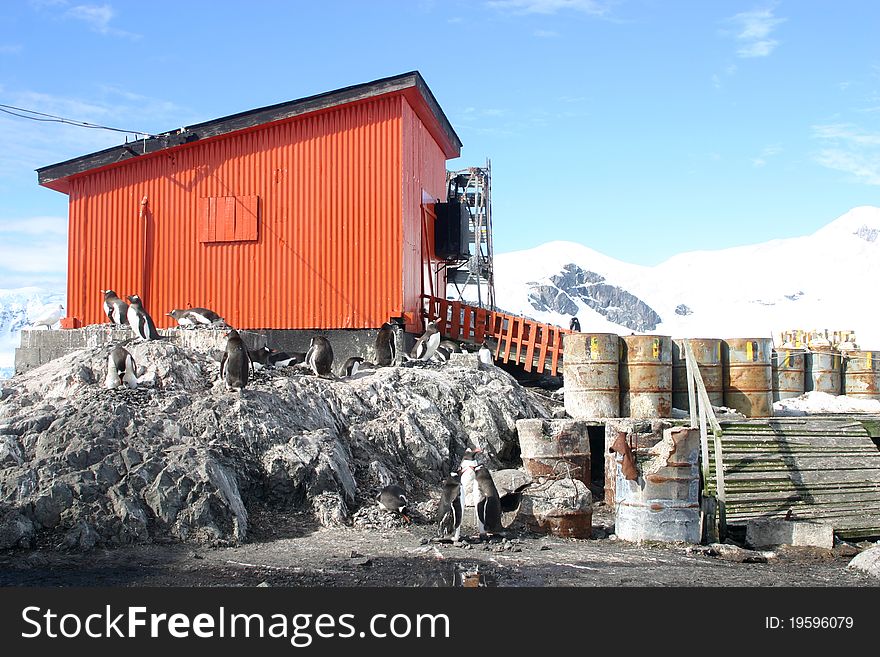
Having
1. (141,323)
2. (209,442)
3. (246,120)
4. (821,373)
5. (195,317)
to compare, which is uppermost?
(246,120)

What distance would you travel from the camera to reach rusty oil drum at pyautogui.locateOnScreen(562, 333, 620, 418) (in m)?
14.1

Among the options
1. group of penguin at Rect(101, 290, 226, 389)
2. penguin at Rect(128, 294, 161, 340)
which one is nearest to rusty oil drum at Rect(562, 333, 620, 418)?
group of penguin at Rect(101, 290, 226, 389)

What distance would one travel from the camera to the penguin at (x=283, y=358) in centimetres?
1587

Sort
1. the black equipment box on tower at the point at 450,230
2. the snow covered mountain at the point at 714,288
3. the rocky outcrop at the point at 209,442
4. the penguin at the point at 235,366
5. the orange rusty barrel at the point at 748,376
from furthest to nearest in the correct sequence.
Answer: the snow covered mountain at the point at 714,288 < the black equipment box on tower at the point at 450,230 < the orange rusty barrel at the point at 748,376 < the penguin at the point at 235,366 < the rocky outcrop at the point at 209,442

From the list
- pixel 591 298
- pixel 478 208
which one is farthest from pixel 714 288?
pixel 478 208

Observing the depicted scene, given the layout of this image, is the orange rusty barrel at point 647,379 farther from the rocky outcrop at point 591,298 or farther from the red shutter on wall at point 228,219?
the rocky outcrop at point 591,298

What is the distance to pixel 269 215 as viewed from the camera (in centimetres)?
1889

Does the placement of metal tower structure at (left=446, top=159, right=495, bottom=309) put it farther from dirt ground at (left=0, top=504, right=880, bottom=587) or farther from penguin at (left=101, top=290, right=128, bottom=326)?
dirt ground at (left=0, top=504, right=880, bottom=587)

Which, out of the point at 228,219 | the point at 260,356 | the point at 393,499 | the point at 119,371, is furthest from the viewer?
the point at 228,219

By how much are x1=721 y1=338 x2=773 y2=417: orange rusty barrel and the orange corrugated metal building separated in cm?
702

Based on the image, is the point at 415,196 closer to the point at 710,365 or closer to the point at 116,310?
the point at 116,310

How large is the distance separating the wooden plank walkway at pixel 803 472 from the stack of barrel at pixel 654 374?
4.81 ft

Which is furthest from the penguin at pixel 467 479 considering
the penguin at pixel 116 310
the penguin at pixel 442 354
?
the penguin at pixel 116 310

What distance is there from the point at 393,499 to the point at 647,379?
5.52 meters
